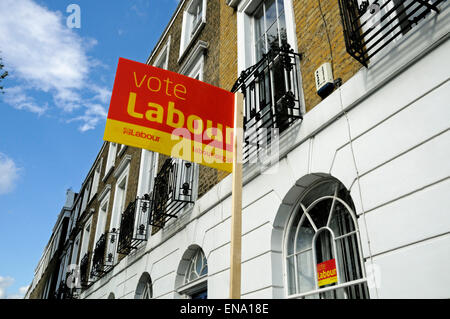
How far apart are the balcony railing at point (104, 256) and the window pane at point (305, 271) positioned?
8165 mm

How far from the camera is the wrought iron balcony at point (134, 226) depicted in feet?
31.6

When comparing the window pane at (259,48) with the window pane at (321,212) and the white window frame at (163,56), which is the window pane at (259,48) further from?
the white window frame at (163,56)

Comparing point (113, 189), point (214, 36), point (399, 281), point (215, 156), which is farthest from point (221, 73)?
point (113, 189)

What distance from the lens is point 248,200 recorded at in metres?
5.52

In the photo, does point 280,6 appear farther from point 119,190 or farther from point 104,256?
point 119,190

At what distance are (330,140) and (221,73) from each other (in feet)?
12.6

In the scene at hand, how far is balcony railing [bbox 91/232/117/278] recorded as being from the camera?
11.7m

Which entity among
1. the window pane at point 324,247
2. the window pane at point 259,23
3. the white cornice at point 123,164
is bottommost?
the window pane at point 324,247

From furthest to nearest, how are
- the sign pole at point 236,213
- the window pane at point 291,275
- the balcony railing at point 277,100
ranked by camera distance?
the balcony railing at point 277,100
the window pane at point 291,275
the sign pole at point 236,213

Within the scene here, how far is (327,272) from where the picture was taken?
4145 millimetres

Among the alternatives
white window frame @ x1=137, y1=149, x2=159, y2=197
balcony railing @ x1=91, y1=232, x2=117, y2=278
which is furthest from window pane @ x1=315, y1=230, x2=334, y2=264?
balcony railing @ x1=91, y1=232, x2=117, y2=278

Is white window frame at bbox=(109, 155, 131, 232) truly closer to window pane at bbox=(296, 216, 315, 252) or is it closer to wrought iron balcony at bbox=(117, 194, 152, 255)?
wrought iron balcony at bbox=(117, 194, 152, 255)

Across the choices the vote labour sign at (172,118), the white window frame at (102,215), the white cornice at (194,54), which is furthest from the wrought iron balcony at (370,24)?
the white window frame at (102,215)

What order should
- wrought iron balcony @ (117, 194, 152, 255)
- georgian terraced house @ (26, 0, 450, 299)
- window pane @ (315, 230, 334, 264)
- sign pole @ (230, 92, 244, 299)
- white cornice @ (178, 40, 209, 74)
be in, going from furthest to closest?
wrought iron balcony @ (117, 194, 152, 255)
white cornice @ (178, 40, 209, 74)
window pane @ (315, 230, 334, 264)
georgian terraced house @ (26, 0, 450, 299)
sign pole @ (230, 92, 244, 299)
